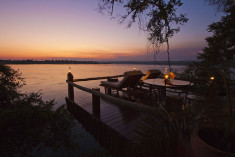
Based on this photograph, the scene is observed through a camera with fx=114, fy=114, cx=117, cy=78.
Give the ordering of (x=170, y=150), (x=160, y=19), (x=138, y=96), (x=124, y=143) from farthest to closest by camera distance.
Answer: (x=138, y=96)
(x=160, y=19)
(x=124, y=143)
(x=170, y=150)

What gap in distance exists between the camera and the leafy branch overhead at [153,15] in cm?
369

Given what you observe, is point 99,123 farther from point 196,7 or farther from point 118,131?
point 196,7

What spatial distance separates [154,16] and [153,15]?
0.18 ft

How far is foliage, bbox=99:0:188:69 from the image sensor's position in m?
3.68

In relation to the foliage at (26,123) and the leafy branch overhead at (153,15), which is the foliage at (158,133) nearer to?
the foliage at (26,123)

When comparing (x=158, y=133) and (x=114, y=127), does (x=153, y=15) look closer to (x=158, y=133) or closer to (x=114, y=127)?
→ (x=114, y=127)

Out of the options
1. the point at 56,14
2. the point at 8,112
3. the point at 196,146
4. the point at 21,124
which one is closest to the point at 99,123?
the point at 21,124

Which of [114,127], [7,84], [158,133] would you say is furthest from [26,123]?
[158,133]

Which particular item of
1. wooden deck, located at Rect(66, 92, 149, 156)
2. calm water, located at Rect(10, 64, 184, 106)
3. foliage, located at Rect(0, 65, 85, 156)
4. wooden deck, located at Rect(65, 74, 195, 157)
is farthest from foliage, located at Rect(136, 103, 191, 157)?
foliage, located at Rect(0, 65, 85, 156)

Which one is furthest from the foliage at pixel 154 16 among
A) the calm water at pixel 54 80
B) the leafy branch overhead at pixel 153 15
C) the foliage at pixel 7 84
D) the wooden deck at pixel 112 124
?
the foliage at pixel 7 84

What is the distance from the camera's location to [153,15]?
4016 mm

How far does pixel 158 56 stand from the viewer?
3525 millimetres

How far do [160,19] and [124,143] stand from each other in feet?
13.1

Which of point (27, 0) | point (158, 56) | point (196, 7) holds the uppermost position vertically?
point (27, 0)
